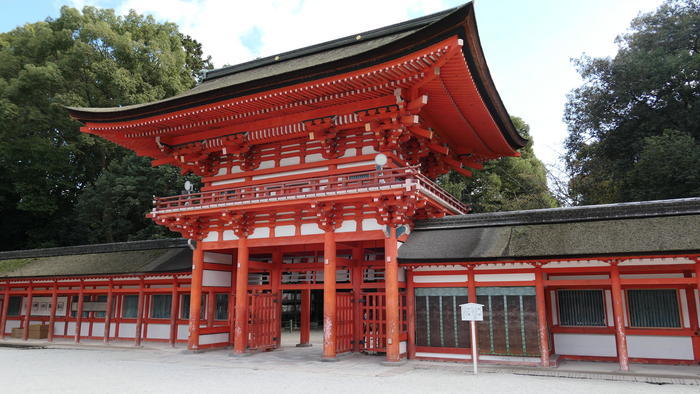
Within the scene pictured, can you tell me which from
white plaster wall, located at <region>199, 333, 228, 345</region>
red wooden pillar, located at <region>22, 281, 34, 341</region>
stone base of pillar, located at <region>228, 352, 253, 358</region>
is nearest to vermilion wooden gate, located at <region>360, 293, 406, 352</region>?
stone base of pillar, located at <region>228, 352, 253, 358</region>

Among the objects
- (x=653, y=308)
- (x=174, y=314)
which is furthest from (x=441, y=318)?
(x=174, y=314)

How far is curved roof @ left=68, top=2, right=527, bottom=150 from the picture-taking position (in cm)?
1112

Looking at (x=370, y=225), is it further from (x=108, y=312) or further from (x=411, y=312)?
(x=108, y=312)

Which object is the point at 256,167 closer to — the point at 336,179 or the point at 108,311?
the point at 336,179

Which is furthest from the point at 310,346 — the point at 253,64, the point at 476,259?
the point at 253,64

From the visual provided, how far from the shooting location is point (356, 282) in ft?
50.1

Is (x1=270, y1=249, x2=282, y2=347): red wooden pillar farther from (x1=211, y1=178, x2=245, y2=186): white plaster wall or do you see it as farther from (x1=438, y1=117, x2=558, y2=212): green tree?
(x1=438, y1=117, x2=558, y2=212): green tree

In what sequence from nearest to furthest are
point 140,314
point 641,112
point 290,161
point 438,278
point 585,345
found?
point 585,345
point 438,278
point 290,161
point 140,314
point 641,112

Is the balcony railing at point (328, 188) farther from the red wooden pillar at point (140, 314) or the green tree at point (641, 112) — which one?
the green tree at point (641, 112)

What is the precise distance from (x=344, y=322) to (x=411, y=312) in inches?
93.7

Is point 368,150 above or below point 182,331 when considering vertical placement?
above

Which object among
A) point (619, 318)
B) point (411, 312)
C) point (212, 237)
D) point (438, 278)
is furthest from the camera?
point (212, 237)

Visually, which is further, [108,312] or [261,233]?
[108,312]

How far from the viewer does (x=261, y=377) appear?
10.8 m
